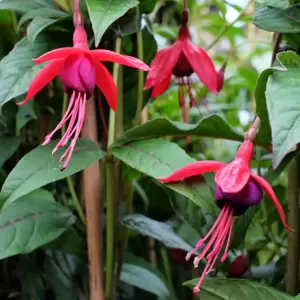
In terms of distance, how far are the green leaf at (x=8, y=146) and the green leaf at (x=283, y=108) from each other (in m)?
0.34

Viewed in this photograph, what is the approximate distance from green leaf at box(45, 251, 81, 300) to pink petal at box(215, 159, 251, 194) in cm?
30

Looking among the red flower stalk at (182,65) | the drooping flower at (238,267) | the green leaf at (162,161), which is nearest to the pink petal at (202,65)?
the red flower stalk at (182,65)

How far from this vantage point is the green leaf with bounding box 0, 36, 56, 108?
1.51 feet

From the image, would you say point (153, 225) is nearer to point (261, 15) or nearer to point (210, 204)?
point (210, 204)

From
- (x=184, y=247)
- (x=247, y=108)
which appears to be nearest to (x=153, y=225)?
(x=184, y=247)

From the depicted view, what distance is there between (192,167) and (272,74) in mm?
93

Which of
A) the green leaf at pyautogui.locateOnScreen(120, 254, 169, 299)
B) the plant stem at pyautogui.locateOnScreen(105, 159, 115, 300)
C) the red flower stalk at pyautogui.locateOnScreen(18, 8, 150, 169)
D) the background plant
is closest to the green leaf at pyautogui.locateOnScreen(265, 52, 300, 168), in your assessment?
the background plant

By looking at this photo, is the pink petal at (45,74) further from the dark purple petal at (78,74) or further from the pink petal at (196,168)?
the pink petal at (196,168)

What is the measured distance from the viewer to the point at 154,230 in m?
0.57

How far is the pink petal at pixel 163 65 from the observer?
533 mm

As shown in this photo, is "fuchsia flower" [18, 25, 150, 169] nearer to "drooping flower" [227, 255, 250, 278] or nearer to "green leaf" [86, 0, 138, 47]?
"green leaf" [86, 0, 138, 47]

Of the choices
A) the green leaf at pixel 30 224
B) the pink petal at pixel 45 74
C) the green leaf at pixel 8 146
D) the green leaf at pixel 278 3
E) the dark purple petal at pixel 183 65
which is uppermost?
the green leaf at pixel 278 3

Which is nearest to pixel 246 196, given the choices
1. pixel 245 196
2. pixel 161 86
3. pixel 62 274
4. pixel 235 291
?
pixel 245 196

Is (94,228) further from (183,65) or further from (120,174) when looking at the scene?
(183,65)
